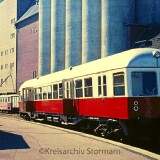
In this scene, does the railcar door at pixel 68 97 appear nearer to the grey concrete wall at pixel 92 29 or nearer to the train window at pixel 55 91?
the train window at pixel 55 91

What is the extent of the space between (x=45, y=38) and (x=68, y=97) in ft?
148

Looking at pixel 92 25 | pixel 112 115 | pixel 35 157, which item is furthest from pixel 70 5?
pixel 35 157

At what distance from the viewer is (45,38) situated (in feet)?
213

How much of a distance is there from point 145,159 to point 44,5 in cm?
5734

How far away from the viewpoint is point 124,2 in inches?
2026

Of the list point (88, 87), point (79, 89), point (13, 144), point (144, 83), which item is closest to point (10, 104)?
point (79, 89)

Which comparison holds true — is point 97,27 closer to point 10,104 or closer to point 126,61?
point 10,104

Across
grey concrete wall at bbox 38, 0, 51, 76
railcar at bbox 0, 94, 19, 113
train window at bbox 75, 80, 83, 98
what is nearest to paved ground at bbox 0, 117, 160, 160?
train window at bbox 75, 80, 83, 98

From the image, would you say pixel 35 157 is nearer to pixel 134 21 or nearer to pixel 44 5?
pixel 134 21

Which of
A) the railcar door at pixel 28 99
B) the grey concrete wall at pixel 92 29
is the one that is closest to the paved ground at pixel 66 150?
the railcar door at pixel 28 99

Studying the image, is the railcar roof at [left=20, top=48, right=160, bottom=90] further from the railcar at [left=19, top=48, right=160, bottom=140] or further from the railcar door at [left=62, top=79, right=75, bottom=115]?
the railcar door at [left=62, top=79, right=75, bottom=115]

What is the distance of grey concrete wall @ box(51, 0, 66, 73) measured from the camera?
60219mm

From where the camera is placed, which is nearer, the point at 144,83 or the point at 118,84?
the point at 144,83

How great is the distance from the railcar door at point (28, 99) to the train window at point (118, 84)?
1481cm
